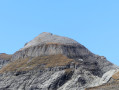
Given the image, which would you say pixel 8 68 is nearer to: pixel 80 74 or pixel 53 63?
pixel 53 63

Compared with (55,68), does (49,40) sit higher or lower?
higher

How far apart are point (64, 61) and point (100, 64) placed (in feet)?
60.4

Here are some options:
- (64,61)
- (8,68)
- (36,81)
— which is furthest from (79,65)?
(8,68)

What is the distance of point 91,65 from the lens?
13850 cm

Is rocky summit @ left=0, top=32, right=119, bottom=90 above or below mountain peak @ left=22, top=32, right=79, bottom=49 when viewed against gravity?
below

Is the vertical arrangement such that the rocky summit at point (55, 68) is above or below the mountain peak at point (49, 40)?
below

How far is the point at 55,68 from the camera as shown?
12875 cm

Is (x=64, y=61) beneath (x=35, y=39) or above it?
beneath

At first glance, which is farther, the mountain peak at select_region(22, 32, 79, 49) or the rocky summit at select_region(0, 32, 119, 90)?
the mountain peak at select_region(22, 32, 79, 49)

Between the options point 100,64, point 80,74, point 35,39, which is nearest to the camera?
point 80,74

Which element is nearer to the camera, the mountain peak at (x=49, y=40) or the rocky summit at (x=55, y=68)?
the rocky summit at (x=55, y=68)

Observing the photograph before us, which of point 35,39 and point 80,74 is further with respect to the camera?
point 35,39

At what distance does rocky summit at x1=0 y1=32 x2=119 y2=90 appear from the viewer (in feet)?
396

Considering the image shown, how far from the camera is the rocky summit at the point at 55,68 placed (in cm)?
12062
